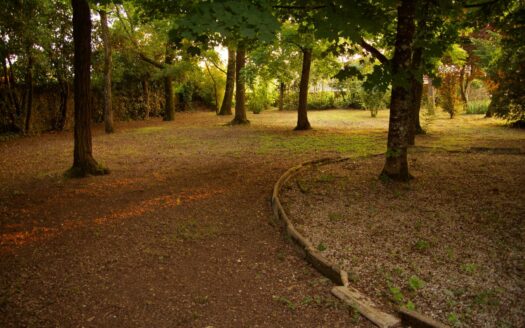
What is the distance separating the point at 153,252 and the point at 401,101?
5.39 meters

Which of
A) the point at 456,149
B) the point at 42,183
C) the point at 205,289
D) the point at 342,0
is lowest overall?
the point at 205,289

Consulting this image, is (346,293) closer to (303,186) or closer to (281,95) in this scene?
(303,186)

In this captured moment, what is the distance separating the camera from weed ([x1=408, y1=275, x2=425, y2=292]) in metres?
3.72

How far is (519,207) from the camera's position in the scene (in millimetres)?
5820

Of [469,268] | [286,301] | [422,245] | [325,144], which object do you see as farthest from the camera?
[325,144]

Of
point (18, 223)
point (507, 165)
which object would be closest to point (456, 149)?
point (507, 165)

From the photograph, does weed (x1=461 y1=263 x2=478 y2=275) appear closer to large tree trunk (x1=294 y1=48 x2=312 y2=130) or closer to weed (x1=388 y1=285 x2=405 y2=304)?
weed (x1=388 y1=285 x2=405 y2=304)

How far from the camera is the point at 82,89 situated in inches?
318

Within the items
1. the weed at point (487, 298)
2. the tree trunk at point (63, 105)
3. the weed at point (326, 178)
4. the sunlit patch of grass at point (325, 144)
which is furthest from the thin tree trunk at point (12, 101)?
the weed at point (487, 298)

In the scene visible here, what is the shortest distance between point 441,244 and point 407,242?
1.39 feet

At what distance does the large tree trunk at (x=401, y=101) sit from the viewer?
6645mm

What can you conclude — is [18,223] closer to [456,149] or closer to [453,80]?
[456,149]

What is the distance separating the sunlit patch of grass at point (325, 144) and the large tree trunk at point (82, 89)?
5021mm

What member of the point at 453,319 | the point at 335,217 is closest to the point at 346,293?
the point at 453,319
